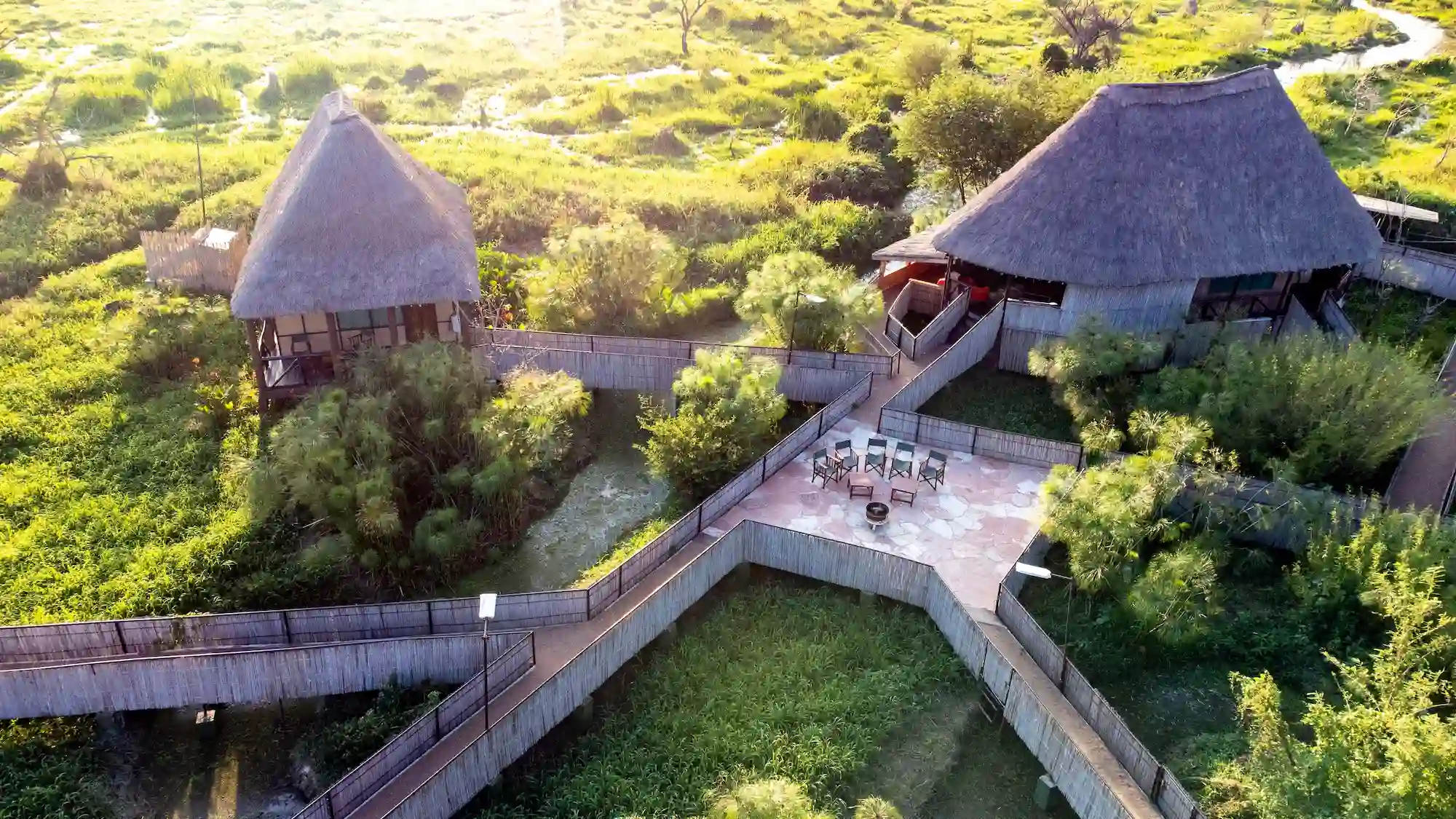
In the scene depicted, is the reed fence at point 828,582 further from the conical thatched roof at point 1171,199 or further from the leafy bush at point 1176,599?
the conical thatched roof at point 1171,199

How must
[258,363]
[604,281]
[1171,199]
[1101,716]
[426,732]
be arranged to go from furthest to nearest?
[604,281] → [1171,199] → [258,363] → [1101,716] → [426,732]

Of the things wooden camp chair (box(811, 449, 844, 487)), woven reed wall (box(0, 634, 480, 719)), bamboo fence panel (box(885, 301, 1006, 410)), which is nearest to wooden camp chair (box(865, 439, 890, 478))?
wooden camp chair (box(811, 449, 844, 487))

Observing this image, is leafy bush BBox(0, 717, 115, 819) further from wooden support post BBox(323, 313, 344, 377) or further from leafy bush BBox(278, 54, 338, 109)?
leafy bush BBox(278, 54, 338, 109)

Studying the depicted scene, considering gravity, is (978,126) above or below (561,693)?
above

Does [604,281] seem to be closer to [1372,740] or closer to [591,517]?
[591,517]

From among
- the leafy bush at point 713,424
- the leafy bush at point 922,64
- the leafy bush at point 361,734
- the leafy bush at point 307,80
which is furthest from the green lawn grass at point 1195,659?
the leafy bush at point 307,80

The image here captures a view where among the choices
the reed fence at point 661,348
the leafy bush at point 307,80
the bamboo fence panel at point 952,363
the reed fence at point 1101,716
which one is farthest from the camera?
the leafy bush at point 307,80

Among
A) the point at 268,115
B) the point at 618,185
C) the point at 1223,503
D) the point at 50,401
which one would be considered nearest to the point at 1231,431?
the point at 1223,503

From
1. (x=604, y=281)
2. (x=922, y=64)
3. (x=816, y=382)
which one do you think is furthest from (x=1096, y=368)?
(x=922, y=64)
